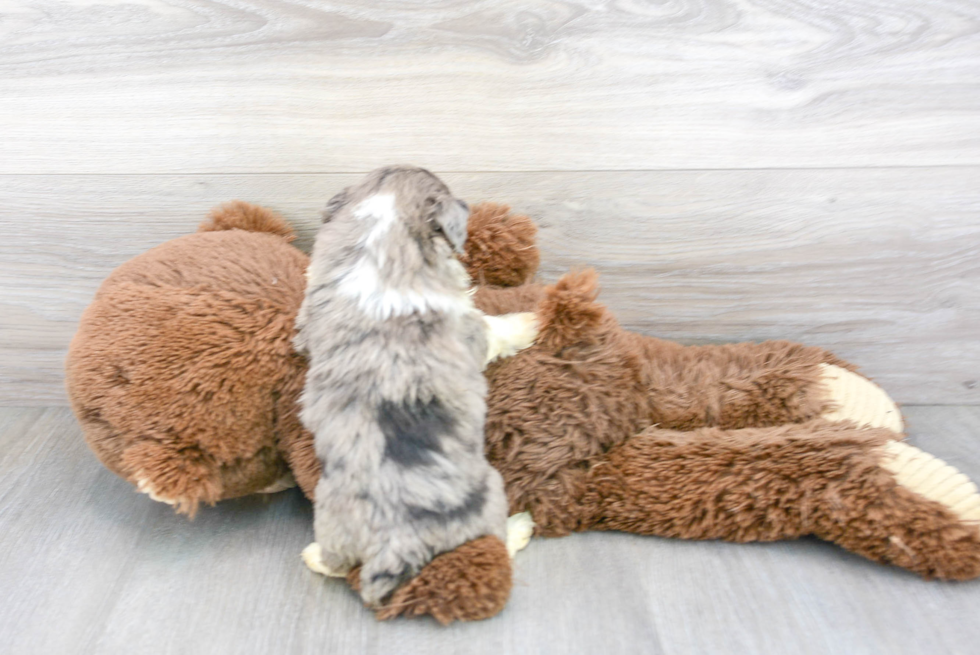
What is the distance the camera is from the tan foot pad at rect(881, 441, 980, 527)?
888 millimetres

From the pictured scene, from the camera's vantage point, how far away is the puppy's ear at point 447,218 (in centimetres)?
85

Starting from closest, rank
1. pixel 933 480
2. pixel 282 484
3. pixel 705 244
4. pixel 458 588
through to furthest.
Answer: pixel 458 588
pixel 933 480
pixel 282 484
pixel 705 244

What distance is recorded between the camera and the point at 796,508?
936 mm

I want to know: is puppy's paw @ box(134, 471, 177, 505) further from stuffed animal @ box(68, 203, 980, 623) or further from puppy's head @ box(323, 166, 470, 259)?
puppy's head @ box(323, 166, 470, 259)

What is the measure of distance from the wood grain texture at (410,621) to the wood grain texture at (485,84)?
0.55 meters

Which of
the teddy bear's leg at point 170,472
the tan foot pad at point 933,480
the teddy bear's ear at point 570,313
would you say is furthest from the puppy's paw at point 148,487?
the tan foot pad at point 933,480

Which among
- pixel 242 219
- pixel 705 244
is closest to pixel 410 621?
pixel 242 219

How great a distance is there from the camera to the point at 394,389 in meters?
0.82

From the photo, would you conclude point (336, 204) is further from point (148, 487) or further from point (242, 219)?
point (148, 487)

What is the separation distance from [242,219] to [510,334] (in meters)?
0.46

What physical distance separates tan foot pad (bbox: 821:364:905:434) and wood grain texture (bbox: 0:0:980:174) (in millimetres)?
334

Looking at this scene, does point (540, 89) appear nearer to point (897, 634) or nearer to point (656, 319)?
point (656, 319)

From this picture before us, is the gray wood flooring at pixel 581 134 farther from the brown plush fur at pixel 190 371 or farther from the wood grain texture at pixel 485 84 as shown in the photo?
the brown plush fur at pixel 190 371

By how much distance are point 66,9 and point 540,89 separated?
2.31 ft
